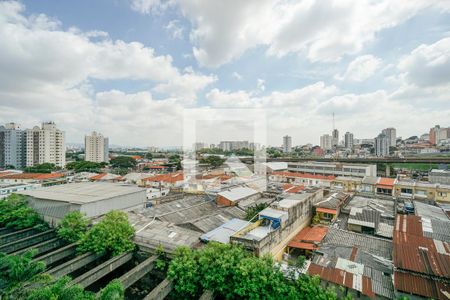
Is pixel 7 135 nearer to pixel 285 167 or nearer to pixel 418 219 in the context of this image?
pixel 285 167

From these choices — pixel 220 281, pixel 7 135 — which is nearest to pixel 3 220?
pixel 220 281

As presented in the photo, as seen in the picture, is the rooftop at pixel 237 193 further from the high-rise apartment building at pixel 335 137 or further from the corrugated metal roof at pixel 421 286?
the high-rise apartment building at pixel 335 137

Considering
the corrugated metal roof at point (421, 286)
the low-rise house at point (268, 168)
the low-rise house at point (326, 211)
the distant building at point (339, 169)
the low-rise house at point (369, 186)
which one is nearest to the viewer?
the corrugated metal roof at point (421, 286)

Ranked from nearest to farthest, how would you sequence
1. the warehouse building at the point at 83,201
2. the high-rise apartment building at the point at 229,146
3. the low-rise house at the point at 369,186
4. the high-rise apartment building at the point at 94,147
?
1. the warehouse building at the point at 83,201
2. the low-rise house at the point at 369,186
3. the high-rise apartment building at the point at 229,146
4. the high-rise apartment building at the point at 94,147

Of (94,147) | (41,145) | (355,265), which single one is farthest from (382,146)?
(41,145)

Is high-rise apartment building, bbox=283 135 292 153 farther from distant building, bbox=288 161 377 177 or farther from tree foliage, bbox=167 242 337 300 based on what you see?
tree foliage, bbox=167 242 337 300

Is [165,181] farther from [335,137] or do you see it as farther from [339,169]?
[335,137]

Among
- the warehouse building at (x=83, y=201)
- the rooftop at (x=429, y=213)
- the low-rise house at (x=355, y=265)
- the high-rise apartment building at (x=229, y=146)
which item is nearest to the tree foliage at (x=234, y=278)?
the low-rise house at (x=355, y=265)
